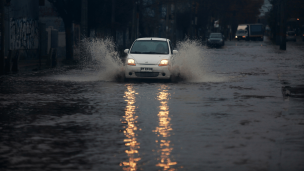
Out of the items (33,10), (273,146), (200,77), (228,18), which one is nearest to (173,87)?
(200,77)

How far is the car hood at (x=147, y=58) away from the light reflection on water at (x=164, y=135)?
4.97m

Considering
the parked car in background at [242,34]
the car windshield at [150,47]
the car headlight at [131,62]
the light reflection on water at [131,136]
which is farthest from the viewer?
the parked car in background at [242,34]

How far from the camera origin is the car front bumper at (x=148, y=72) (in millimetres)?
19719

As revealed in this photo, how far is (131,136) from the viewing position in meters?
9.31

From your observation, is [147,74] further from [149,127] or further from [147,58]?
[149,127]

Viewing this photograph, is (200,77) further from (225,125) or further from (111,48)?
(111,48)

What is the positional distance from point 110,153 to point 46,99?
23.1 feet

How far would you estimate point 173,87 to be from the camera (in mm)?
18219

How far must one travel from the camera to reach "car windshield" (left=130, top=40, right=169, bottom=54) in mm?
20734

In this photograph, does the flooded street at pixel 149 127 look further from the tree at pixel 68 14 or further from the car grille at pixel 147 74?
the tree at pixel 68 14

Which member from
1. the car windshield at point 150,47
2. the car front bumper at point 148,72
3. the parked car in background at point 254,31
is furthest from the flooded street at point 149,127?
the parked car in background at point 254,31

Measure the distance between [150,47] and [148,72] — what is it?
165 centimetres

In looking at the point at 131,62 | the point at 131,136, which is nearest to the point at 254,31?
the point at 131,62

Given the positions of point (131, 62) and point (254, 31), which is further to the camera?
point (254, 31)
